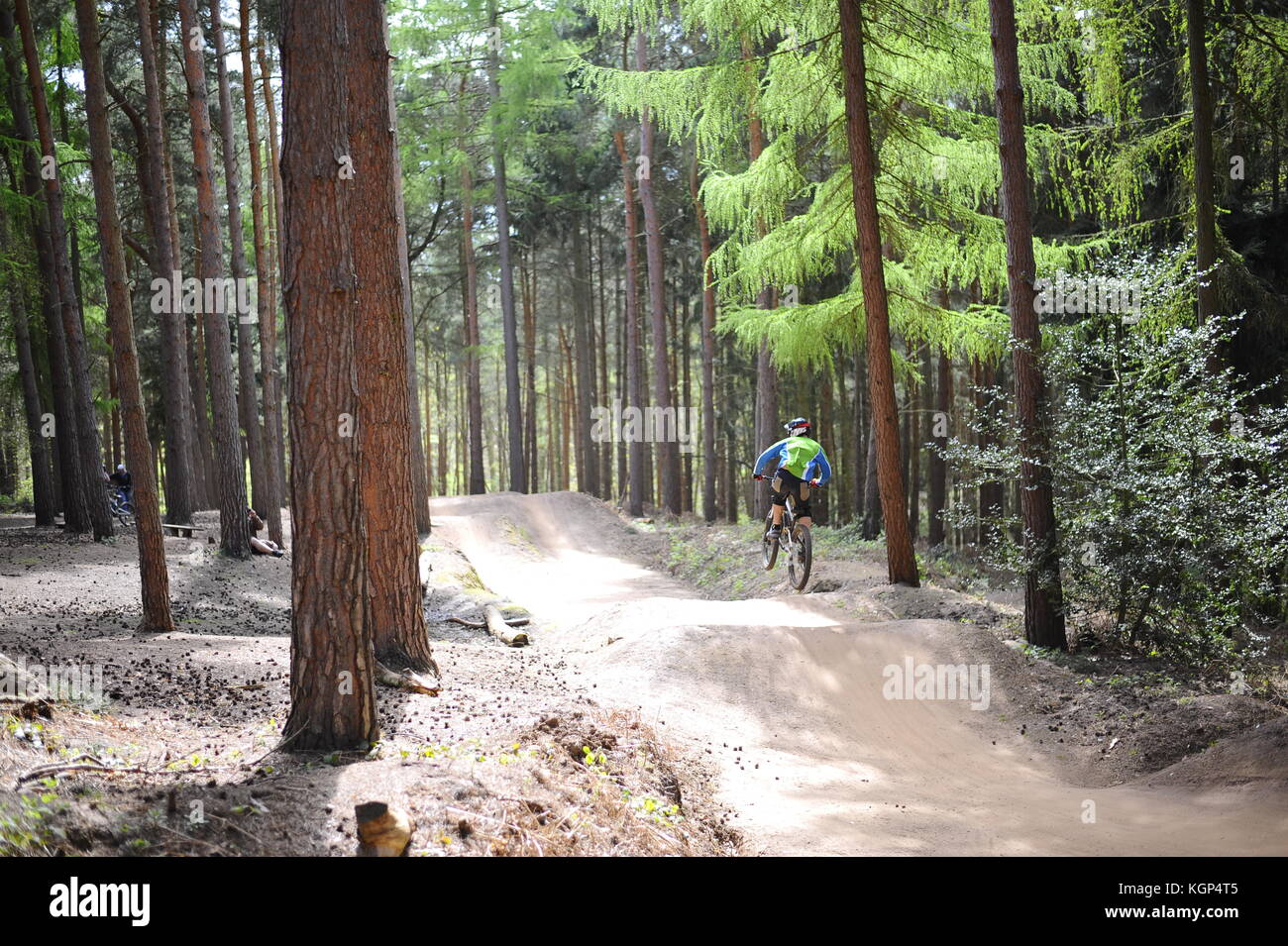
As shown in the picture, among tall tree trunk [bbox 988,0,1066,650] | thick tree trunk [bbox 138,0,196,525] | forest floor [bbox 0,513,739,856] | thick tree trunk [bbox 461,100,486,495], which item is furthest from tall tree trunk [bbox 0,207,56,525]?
tall tree trunk [bbox 988,0,1066,650]

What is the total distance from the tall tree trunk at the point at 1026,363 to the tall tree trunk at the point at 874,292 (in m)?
2.20

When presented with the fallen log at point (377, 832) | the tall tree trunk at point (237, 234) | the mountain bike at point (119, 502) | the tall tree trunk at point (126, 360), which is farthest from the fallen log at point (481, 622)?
the mountain bike at point (119, 502)

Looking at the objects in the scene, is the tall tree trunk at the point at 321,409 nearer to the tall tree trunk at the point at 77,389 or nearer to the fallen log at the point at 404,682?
the fallen log at the point at 404,682

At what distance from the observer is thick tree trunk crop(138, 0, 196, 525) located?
13242 mm

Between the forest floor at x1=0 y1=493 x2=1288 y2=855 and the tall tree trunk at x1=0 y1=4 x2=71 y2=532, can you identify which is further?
the tall tree trunk at x1=0 y1=4 x2=71 y2=532

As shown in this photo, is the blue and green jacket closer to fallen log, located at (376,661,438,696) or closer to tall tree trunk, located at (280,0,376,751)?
fallen log, located at (376,661,438,696)

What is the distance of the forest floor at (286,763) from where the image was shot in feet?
13.2

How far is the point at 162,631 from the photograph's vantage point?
9547 millimetres

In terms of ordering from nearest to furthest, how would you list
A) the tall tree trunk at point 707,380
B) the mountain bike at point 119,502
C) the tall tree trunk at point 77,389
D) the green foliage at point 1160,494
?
the green foliage at point 1160,494
the tall tree trunk at point 77,389
the mountain bike at point 119,502
the tall tree trunk at point 707,380

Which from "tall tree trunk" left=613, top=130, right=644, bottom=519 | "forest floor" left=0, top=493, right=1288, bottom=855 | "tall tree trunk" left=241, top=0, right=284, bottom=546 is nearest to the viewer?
"forest floor" left=0, top=493, right=1288, bottom=855

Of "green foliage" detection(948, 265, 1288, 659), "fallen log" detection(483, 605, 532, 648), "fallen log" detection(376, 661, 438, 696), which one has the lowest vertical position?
"fallen log" detection(483, 605, 532, 648)

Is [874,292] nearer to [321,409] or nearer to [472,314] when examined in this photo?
[321,409]

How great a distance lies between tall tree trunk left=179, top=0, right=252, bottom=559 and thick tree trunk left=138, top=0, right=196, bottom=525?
1.79 feet
